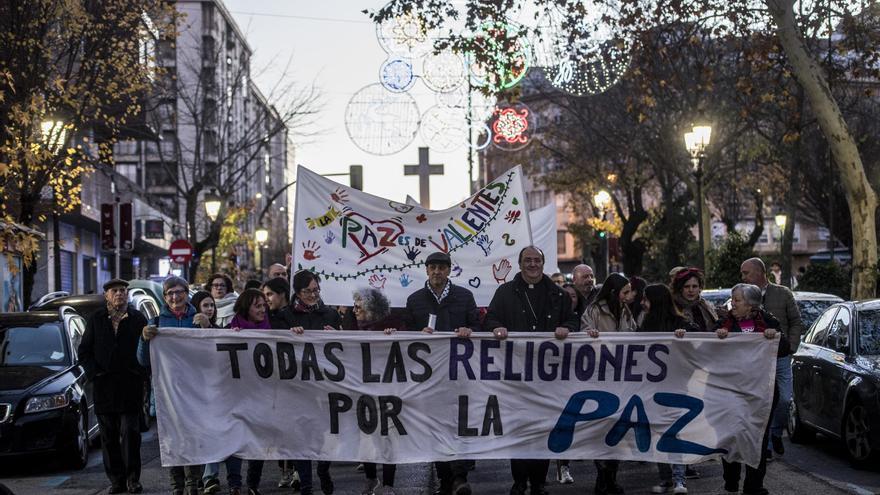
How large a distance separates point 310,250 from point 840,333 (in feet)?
A: 17.9

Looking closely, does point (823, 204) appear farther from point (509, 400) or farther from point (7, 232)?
point (509, 400)

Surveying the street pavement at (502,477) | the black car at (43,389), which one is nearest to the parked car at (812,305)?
the street pavement at (502,477)

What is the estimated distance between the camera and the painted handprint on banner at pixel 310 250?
13.4 m

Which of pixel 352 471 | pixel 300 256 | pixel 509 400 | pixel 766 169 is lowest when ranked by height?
pixel 352 471

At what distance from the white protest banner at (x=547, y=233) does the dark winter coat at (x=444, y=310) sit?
20.5 feet

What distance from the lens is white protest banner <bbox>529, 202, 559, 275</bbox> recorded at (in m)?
16.6

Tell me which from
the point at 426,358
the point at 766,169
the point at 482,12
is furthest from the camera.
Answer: the point at 766,169

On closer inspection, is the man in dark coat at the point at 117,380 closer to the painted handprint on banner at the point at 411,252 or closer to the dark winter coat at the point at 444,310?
the dark winter coat at the point at 444,310

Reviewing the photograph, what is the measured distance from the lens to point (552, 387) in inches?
378

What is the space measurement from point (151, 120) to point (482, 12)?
2693 cm

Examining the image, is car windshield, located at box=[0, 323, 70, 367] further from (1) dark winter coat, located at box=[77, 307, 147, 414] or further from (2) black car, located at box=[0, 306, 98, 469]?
(1) dark winter coat, located at box=[77, 307, 147, 414]

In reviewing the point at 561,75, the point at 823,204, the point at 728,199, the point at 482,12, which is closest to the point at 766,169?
the point at 823,204

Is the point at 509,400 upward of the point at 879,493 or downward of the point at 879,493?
upward

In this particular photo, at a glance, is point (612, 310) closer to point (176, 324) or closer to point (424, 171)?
point (176, 324)
